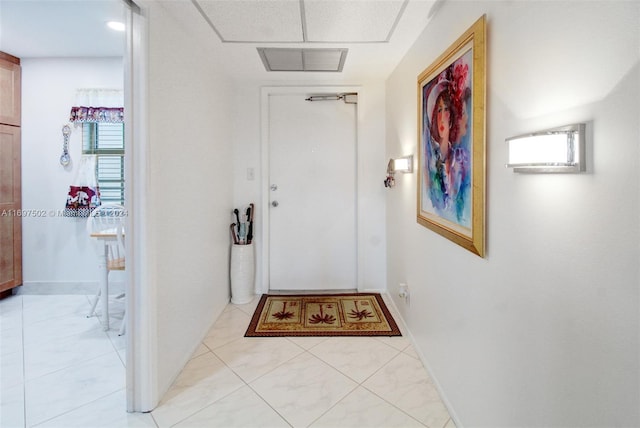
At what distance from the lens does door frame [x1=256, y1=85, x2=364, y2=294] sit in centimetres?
307

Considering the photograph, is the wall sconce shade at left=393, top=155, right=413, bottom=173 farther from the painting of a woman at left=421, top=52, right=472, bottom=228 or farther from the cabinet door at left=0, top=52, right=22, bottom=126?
the cabinet door at left=0, top=52, right=22, bottom=126

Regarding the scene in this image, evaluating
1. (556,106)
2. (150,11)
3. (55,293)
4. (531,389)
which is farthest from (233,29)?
(55,293)

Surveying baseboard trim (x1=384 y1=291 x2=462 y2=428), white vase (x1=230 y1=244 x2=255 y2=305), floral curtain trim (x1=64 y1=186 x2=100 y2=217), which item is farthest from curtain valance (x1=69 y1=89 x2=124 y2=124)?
baseboard trim (x1=384 y1=291 x2=462 y2=428)

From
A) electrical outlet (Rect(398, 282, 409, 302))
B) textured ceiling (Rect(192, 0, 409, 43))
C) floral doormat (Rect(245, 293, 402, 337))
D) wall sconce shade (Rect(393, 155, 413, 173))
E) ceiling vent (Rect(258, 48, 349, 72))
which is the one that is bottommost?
floral doormat (Rect(245, 293, 402, 337))

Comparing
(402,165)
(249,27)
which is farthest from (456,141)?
(249,27)

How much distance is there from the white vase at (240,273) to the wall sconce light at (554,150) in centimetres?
248

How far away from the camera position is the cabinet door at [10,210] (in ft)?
9.51

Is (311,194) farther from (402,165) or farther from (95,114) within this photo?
(95,114)

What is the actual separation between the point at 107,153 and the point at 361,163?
8.38ft

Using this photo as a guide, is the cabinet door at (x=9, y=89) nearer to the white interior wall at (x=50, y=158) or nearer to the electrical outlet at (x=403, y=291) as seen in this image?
the white interior wall at (x=50, y=158)

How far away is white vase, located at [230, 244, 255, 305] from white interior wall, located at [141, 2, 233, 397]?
0.78 ft

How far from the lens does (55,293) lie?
3.13 m

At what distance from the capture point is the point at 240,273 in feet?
9.61

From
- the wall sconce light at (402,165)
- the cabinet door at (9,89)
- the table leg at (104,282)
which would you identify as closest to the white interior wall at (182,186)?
the table leg at (104,282)
